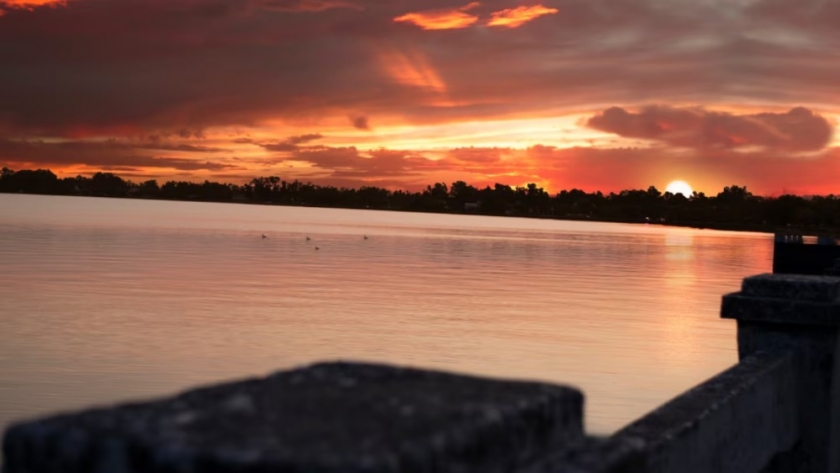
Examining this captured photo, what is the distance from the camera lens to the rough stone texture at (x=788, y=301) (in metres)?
6.07

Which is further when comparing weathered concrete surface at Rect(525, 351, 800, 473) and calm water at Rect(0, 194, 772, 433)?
calm water at Rect(0, 194, 772, 433)

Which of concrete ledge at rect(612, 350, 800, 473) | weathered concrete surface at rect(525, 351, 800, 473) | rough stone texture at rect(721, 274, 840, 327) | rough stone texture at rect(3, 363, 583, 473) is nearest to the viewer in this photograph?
rough stone texture at rect(3, 363, 583, 473)

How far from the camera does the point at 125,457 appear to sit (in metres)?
1.49

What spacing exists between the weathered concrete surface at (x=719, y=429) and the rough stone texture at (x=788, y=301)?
238mm

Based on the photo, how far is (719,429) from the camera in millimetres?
4625

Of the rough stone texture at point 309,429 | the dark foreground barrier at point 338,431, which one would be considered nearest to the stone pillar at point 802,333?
the dark foreground barrier at point 338,431

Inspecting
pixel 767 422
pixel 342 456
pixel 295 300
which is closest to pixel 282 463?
pixel 342 456

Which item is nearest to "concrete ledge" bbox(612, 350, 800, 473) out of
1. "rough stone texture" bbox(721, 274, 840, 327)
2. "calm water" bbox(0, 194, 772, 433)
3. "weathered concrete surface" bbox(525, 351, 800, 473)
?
"weathered concrete surface" bbox(525, 351, 800, 473)

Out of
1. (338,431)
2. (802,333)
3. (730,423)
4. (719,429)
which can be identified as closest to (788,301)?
(802,333)

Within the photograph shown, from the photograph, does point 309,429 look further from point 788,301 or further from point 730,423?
point 788,301

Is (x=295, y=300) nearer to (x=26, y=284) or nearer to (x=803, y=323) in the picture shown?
(x=26, y=284)

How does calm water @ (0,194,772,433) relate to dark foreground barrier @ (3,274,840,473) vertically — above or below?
below

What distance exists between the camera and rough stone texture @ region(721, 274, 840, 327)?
6.07 metres

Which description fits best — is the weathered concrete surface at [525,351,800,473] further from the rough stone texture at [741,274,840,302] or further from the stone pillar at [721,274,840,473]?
the rough stone texture at [741,274,840,302]
